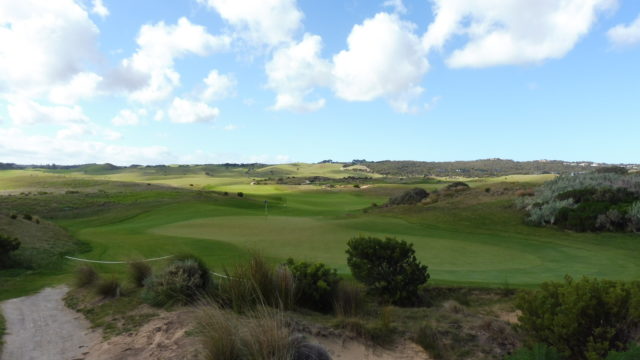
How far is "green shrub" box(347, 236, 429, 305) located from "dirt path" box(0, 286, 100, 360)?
5897 millimetres

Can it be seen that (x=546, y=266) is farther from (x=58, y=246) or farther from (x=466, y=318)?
(x=58, y=246)

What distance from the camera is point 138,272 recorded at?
1048 centimetres

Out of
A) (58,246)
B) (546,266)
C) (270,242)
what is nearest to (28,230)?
(58,246)

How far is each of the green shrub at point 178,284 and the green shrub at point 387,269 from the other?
371 centimetres

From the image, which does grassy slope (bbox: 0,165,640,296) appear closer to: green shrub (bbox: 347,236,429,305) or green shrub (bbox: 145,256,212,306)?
green shrub (bbox: 347,236,429,305)

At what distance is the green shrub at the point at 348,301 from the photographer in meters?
8.76

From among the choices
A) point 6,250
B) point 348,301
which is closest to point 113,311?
point 348,301

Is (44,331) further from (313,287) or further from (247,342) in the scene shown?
(313,287)

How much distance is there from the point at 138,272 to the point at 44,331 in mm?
2852

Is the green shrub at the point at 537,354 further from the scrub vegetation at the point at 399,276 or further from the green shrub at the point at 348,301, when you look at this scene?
the green shrub at the point at 348,301

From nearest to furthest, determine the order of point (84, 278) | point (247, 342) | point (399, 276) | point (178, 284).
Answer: point (247, 342) → point (178, 284) → point (399, 276) → point (84, 278)

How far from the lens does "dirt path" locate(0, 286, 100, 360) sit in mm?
6582

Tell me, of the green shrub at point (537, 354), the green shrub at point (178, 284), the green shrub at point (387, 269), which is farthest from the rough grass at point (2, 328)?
the green shrub at point (537, 354)

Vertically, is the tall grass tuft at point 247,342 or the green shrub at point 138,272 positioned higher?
the tall grass tuft at point 247,342
